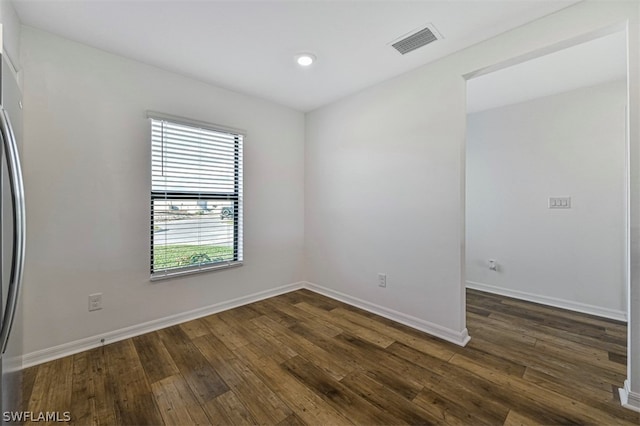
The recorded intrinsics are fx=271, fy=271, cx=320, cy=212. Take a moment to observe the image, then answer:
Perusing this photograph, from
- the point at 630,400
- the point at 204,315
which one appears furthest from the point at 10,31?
the point at 630,400

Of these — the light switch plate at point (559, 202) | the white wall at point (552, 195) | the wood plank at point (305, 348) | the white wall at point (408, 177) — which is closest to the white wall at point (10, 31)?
the wood plank at point (305, 348)

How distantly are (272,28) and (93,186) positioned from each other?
190cm

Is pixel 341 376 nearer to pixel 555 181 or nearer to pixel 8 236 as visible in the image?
pixel 8 236

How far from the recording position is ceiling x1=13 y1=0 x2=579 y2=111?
5.82ft

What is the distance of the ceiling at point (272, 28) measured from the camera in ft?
5.82

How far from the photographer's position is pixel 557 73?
266 centimetres

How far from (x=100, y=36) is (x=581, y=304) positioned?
5.22 m

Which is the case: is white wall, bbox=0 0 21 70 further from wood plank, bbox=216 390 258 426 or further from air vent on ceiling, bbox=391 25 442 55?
air vent on ceiling, bbox=391 25 442 55

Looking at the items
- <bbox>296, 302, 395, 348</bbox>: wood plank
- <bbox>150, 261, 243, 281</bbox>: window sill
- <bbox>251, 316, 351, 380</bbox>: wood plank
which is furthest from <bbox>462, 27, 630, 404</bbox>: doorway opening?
<bbox>150, 261, 243, 281</bbox>: window sill

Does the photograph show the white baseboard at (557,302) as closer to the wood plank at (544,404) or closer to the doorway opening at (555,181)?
the doorway opening at (555,181)

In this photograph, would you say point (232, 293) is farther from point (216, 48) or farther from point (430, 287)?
point (216, 48)

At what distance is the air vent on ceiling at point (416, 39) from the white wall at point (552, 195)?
208 cm

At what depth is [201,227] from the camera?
2.85 m

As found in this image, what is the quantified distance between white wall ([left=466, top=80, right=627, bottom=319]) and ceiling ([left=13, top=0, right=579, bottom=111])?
1.81 metres
